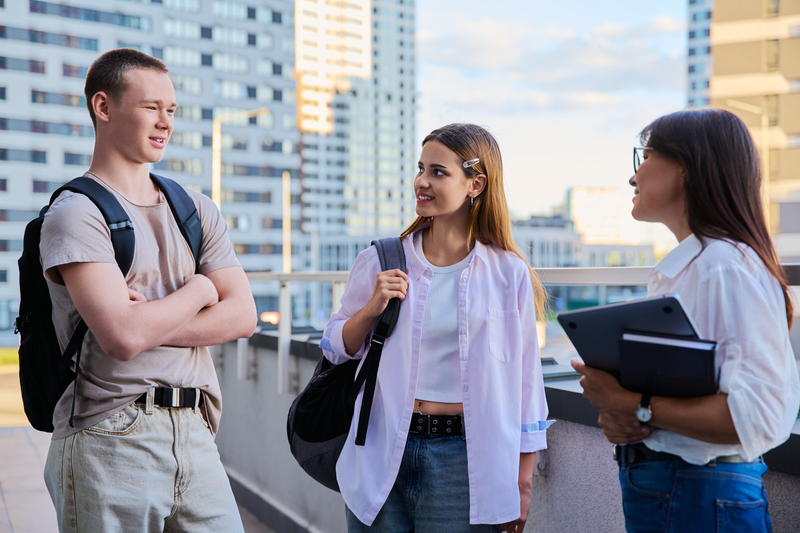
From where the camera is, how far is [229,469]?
4.41m

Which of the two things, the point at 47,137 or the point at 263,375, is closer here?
the point at 263,375

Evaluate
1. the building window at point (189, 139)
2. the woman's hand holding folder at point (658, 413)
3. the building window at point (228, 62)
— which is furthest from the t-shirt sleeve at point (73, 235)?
the building window at point (228, 62)

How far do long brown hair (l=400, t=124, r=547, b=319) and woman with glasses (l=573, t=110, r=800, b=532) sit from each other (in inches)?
18.7

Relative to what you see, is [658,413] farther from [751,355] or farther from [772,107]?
[772,107]

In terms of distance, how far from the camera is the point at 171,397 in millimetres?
1462

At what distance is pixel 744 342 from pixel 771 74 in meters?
76.8

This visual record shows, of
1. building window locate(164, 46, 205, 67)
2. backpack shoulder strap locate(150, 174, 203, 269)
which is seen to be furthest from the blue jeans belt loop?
building window locate(164, 46, 205, 67)

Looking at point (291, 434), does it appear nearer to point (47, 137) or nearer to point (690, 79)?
point (47, 137)

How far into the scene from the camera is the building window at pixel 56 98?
214 feet

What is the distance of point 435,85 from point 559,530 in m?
115

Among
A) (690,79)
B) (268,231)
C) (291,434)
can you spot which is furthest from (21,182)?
(690,79)

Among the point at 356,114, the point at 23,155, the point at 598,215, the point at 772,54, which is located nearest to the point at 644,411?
the point at 23,155

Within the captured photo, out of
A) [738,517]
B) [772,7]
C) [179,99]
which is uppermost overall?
[772,7]

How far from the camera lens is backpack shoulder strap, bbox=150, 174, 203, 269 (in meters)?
1.54
